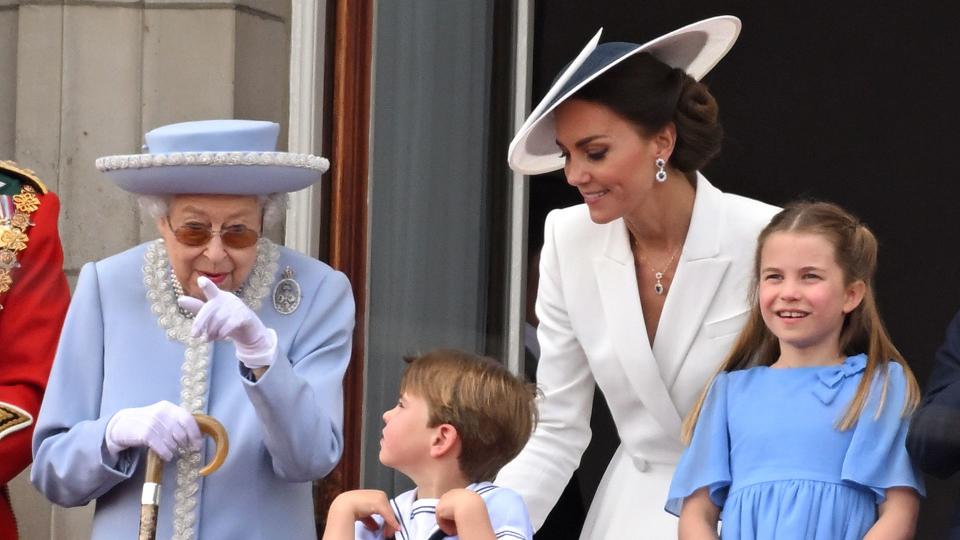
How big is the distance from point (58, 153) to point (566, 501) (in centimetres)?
176

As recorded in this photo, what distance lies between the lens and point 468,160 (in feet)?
18.2

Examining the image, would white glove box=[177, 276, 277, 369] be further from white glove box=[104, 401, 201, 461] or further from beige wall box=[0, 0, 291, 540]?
beige wall box=[0, 0, 291, 540]

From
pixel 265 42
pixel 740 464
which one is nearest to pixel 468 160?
pixel 265 42

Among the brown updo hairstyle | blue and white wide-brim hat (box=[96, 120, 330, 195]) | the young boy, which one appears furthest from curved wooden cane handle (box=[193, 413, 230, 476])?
the brown updo hairstyle

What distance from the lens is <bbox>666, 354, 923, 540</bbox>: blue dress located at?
358 cm

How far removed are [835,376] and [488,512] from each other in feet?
2.40

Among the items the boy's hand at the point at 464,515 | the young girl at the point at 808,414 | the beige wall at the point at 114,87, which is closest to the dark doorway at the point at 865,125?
the beige wall at the point at 114,87

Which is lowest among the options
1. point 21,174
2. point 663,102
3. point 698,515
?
point 698,515

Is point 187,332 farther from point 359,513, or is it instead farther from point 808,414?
point 808,414

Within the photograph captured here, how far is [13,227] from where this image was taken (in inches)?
174

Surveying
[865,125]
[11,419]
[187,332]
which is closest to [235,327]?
[187,332]

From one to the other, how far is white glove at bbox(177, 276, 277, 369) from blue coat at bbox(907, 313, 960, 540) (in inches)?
49.3

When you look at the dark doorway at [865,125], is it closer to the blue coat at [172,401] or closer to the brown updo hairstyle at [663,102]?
the brown updo hairstyle at [663,102]

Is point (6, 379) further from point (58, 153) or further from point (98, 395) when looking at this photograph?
point (58, 153)
